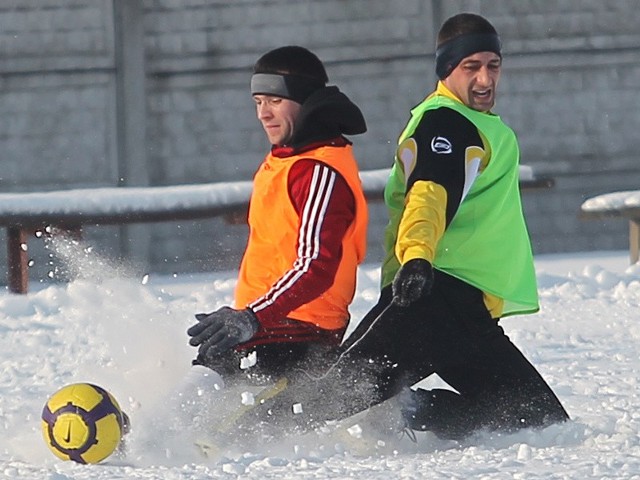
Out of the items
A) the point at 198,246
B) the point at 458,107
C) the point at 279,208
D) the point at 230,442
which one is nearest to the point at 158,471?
the point at 230,442

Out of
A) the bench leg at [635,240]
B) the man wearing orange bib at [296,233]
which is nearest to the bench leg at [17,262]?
the bench leg at [635,240]

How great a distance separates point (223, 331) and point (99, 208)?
5725 mm

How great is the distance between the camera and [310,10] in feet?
43.8

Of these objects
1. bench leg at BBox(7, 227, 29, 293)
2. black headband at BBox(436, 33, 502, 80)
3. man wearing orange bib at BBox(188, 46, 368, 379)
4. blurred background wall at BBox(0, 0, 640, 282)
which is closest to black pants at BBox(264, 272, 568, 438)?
man wearing orange bib at BBox(188, 46, 368, 379)

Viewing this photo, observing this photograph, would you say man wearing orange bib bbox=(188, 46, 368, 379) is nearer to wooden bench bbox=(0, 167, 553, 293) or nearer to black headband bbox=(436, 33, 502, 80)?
black headband bbox=(436, 33, 502, 80)

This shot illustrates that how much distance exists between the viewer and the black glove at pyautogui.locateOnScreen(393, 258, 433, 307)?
4.50m

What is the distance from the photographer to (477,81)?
4910 millimetres

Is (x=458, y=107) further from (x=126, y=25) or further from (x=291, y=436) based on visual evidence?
(x=126, y=25)

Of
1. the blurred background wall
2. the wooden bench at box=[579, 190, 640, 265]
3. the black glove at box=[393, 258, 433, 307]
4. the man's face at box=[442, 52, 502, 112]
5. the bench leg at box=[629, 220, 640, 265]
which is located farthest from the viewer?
the blurred background wall

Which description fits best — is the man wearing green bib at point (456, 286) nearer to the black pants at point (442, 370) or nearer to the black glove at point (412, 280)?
the black pants at point (442, 370)

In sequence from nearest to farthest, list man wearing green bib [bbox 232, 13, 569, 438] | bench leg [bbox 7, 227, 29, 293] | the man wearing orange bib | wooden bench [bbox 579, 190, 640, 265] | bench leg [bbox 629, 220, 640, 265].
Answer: the man wearing orange bib, man wearing green bib [bbox 232, 13, 569, 438], bench leg [bbox 7, 227, 29, 293], wooden bench [bbox 579, 190, 640, 265], bench leg [bbox 629, 220, 640, 265]

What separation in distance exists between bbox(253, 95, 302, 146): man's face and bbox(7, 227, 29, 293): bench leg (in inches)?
211

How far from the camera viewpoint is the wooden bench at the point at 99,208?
10.0m

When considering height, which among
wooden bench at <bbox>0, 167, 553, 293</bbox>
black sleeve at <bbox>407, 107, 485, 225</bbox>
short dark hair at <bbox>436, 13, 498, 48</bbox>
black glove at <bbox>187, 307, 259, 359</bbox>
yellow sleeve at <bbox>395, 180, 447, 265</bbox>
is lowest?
wooden bench at <bbox>0, 167, 553, 293</bbox>
